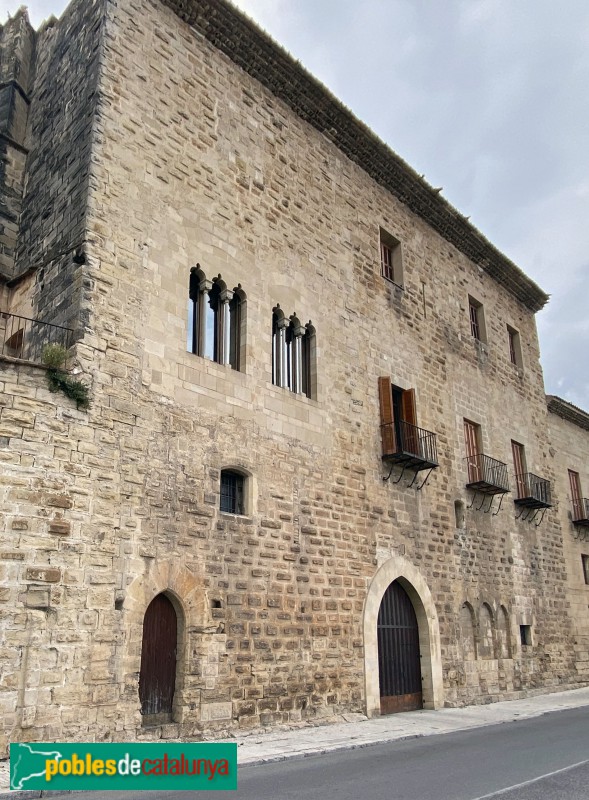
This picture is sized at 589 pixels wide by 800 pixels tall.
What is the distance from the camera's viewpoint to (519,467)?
1858 cm

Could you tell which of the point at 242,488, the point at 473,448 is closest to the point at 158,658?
the point at 242,488

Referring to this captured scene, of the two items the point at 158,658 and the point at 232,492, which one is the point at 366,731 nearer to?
the point at 158,658

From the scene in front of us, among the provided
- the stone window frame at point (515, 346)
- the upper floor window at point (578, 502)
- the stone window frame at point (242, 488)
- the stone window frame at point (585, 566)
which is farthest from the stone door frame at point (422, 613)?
the upper floor window at point (578, 502)

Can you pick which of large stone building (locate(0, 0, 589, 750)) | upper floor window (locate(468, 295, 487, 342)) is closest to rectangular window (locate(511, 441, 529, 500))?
large stone building (locate(0, 0, 589, 750))

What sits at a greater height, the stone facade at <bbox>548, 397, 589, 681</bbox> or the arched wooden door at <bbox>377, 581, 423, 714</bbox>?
the stone facade at <bbox>548, 397, 589, 681</bbox>

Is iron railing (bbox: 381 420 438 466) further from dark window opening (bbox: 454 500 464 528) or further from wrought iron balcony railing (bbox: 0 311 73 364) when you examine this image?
wrought iron balcony railing (bbox: 0 311 73 364)

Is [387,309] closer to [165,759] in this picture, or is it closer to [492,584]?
[492,584]

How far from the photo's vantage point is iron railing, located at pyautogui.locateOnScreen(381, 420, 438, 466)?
13180 millimetres

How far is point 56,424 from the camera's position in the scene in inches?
324

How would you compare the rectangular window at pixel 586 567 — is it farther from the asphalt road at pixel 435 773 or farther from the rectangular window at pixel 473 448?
the asphalt road at pixel 435 773

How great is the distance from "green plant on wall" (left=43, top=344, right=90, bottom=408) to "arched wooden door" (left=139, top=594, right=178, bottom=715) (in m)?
2.75

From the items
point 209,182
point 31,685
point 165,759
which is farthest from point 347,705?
point 209,182

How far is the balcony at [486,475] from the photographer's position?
15.6 m

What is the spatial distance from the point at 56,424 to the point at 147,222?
139 inches
